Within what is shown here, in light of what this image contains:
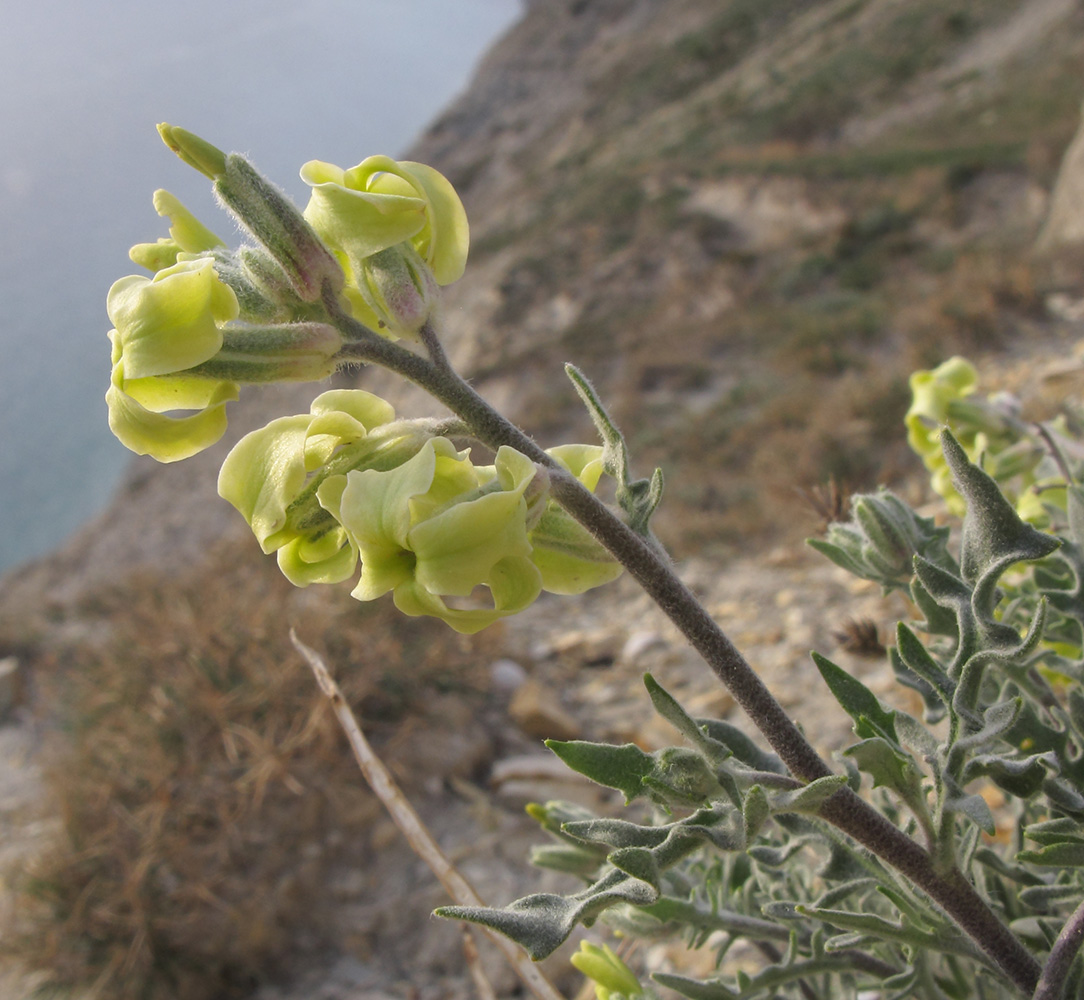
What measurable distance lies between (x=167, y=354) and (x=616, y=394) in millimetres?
11671

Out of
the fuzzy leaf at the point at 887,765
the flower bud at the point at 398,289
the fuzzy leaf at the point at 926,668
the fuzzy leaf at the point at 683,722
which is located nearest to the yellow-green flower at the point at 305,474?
the flower bud at the point at 398,289

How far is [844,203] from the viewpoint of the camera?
15.8m

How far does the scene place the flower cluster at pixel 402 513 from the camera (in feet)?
3.07

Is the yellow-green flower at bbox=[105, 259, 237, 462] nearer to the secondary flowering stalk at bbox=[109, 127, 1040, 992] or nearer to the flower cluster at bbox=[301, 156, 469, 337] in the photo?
the secondary flowering stalk at bbox=[109, 127, 1040, 992]

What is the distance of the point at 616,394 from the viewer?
12406 mm

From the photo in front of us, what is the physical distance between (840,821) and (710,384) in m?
11.2

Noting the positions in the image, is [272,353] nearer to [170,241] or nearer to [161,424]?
[161,424]

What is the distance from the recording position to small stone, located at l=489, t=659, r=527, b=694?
4.67 metres

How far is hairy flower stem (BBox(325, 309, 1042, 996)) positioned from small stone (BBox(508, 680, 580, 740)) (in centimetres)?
295

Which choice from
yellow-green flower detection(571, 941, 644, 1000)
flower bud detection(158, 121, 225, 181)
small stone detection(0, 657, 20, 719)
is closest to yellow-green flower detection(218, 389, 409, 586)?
flower bud detection(158, 121, 225, 181)

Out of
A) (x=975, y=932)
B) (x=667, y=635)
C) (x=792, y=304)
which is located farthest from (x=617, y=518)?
(x=792, y=304)

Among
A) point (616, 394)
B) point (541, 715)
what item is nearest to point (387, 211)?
point (541, 715)

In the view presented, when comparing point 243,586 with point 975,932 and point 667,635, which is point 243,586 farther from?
point 975,932

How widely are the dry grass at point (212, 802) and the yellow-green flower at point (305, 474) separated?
2838mm
